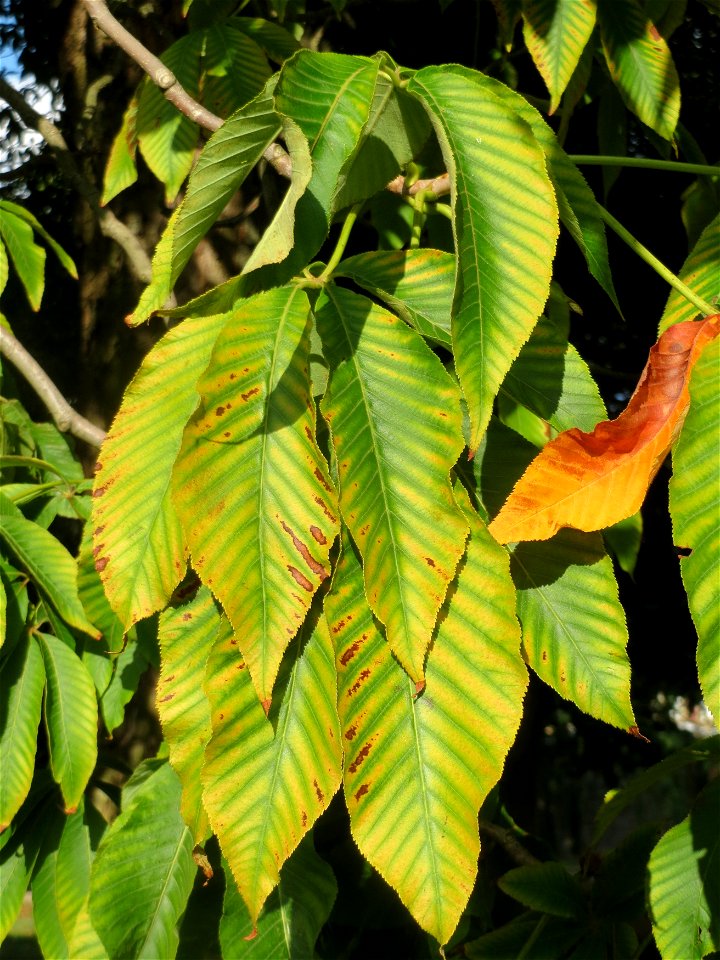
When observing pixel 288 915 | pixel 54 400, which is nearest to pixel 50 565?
pixel 54 400

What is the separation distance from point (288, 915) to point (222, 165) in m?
0.67

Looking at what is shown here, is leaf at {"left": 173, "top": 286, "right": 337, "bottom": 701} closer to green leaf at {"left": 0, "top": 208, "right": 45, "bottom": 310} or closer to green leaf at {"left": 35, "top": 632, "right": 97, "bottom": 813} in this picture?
green leaf at {"left": 35, "top": 632, "right": 97, "bottom": 813}

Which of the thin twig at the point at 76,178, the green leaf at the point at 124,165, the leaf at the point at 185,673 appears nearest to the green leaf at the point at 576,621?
the leaf at the point at 185,673

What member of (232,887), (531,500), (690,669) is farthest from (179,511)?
(690,669)

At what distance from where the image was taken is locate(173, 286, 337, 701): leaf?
493mm

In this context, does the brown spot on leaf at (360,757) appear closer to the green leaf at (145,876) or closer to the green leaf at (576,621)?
the green leaf at (576,621)

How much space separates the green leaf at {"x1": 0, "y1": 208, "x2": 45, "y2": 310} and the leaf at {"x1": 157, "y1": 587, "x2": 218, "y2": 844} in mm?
644

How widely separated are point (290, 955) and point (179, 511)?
53 centimetres

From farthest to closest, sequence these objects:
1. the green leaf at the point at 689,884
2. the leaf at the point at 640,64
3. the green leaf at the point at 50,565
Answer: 1. the leaf at the point at 640,64
2. the green leaf at the point at 50,565
3. the green leaf at the point at 689,884

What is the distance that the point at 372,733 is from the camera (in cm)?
52

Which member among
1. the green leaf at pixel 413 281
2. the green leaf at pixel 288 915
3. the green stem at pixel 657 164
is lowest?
the green leaf at pixel 288 915

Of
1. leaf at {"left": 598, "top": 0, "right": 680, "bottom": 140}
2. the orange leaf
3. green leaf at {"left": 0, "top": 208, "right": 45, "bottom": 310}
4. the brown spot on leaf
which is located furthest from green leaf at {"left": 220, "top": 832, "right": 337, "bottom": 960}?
leaf at {"left": 598, "top": 0, "right": 680, "bottom": 140}

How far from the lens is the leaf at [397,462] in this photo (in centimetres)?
50

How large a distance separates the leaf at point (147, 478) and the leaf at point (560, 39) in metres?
0.53
